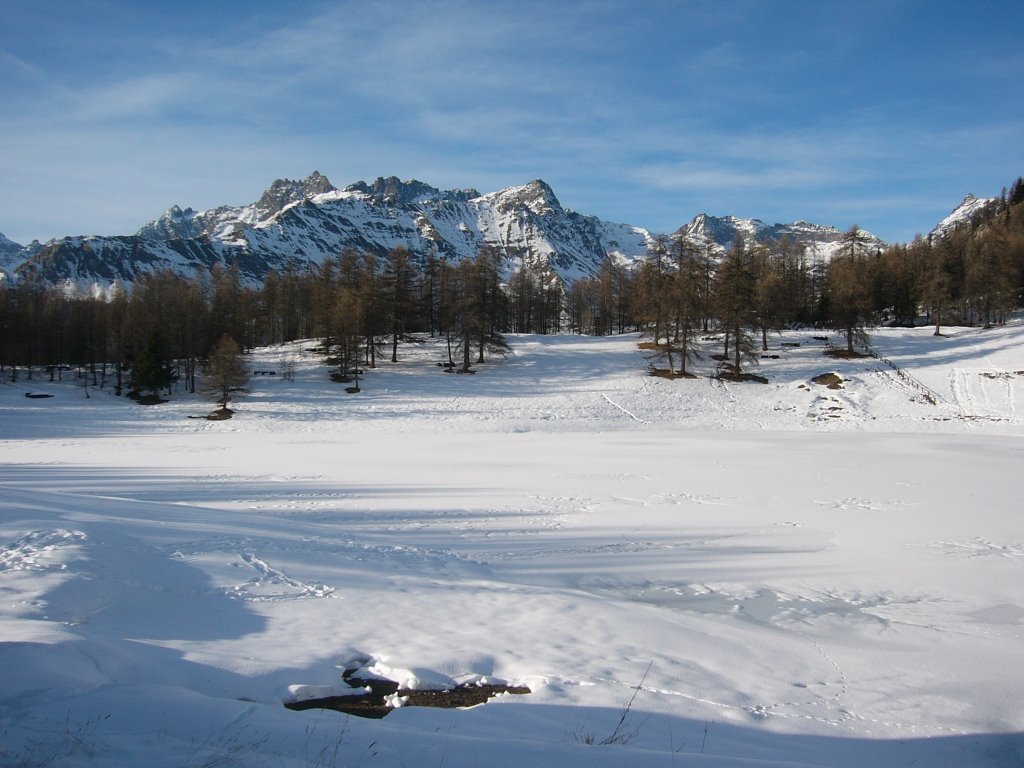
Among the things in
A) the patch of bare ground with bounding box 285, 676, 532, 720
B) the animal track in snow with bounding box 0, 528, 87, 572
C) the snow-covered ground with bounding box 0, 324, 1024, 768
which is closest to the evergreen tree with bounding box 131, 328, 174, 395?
the snow-covered ground with bounding box 0, 324, 1024, 768

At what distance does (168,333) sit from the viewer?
5403cm

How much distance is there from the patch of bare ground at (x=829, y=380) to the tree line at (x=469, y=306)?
566 centimetres

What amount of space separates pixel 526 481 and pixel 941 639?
12.2 metres

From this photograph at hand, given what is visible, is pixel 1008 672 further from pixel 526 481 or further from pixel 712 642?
pixel 526 481

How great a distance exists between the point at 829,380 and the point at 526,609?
4331 centimetres

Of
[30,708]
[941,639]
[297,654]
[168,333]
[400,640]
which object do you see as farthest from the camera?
[168,333]

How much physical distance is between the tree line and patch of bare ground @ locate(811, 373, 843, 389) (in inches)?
223

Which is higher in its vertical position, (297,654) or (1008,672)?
(297,654)

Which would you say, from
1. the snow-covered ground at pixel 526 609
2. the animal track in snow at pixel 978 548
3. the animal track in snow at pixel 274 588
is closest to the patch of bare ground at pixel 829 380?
the snow-covered ground at pixel 526 609

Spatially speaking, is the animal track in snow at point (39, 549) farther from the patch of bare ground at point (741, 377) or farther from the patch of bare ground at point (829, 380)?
the patch of bare ground at point (829, 380)

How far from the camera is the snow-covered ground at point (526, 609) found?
436cm

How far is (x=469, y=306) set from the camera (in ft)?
164

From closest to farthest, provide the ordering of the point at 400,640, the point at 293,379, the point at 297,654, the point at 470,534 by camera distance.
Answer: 1. the point at 297,654
2. the point at 400,640
3. the point at 470,534
4. the point at 293,379

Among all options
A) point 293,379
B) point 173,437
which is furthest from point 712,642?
point 293,379
